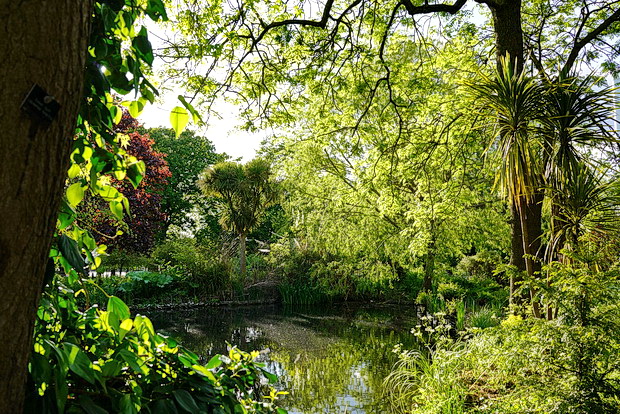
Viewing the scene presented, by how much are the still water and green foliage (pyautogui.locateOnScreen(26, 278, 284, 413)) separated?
3226 mm

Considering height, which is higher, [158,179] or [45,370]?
[158,179]

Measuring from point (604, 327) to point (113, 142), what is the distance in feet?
9.17

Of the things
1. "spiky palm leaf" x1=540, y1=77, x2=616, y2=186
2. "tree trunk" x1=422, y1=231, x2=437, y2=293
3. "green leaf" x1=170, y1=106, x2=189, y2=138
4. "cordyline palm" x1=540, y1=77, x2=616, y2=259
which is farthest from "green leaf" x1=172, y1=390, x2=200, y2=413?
"tree trunk" x1=422, y1=231, x2=437, y2=293

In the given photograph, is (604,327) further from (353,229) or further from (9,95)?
(353,229)

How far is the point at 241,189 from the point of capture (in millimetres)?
15312

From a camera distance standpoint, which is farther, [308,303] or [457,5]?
[308,303]

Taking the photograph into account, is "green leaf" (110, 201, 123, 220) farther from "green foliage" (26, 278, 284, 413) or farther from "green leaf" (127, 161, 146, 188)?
"green foliage" (26, 278, 284, 413)

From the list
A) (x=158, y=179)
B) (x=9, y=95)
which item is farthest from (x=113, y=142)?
(x=158, y=179)

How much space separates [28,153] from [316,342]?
855 cm

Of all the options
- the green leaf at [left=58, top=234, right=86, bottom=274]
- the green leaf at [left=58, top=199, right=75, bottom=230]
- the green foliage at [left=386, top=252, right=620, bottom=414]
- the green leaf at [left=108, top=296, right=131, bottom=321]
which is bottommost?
the green foliage at [left=386, top=252, right=620, bottom=414]

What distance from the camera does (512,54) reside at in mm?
4926

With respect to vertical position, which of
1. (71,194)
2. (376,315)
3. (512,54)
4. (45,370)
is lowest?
(376,315)

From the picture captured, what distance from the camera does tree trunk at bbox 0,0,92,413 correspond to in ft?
2.35

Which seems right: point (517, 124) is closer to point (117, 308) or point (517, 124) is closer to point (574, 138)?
point (574, 138)
